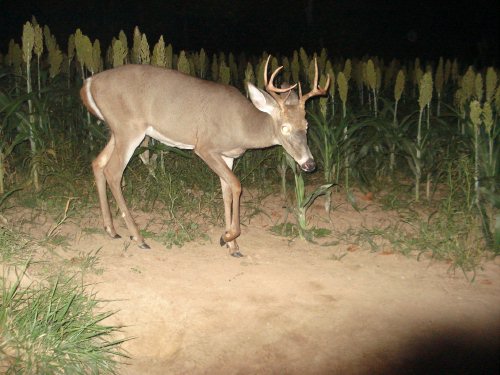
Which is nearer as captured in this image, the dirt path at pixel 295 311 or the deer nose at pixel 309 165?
the dirt path at pixel 295 311

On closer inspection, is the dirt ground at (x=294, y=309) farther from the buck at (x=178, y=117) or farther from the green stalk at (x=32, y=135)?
the green stalk at (x=32, y=135)

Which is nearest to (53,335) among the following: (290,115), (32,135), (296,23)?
(290,115)

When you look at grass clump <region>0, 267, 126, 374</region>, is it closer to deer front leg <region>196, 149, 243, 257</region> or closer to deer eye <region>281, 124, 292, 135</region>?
deer front leg <region>196, 149, 243, 257</region>

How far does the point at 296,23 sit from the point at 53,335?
2812 centimetres

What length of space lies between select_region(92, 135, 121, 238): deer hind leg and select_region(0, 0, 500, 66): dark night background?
21907mm

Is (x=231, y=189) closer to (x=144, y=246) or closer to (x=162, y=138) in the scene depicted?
(x=162, y=138)

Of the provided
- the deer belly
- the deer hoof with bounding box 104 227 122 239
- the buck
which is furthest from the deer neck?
the deer hoof with bounding box 104 227 122 239

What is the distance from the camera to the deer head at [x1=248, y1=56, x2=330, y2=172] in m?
5.71

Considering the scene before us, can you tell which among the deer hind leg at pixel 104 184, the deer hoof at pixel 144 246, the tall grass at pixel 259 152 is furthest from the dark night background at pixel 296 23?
the deer hoof at pixel 144 246

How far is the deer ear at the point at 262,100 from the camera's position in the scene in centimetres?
590

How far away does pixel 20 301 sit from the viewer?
412cm

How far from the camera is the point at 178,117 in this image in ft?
19.7

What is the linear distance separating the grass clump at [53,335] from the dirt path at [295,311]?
232mm

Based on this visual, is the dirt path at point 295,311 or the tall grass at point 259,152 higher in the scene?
the tall grass at point 259,152
